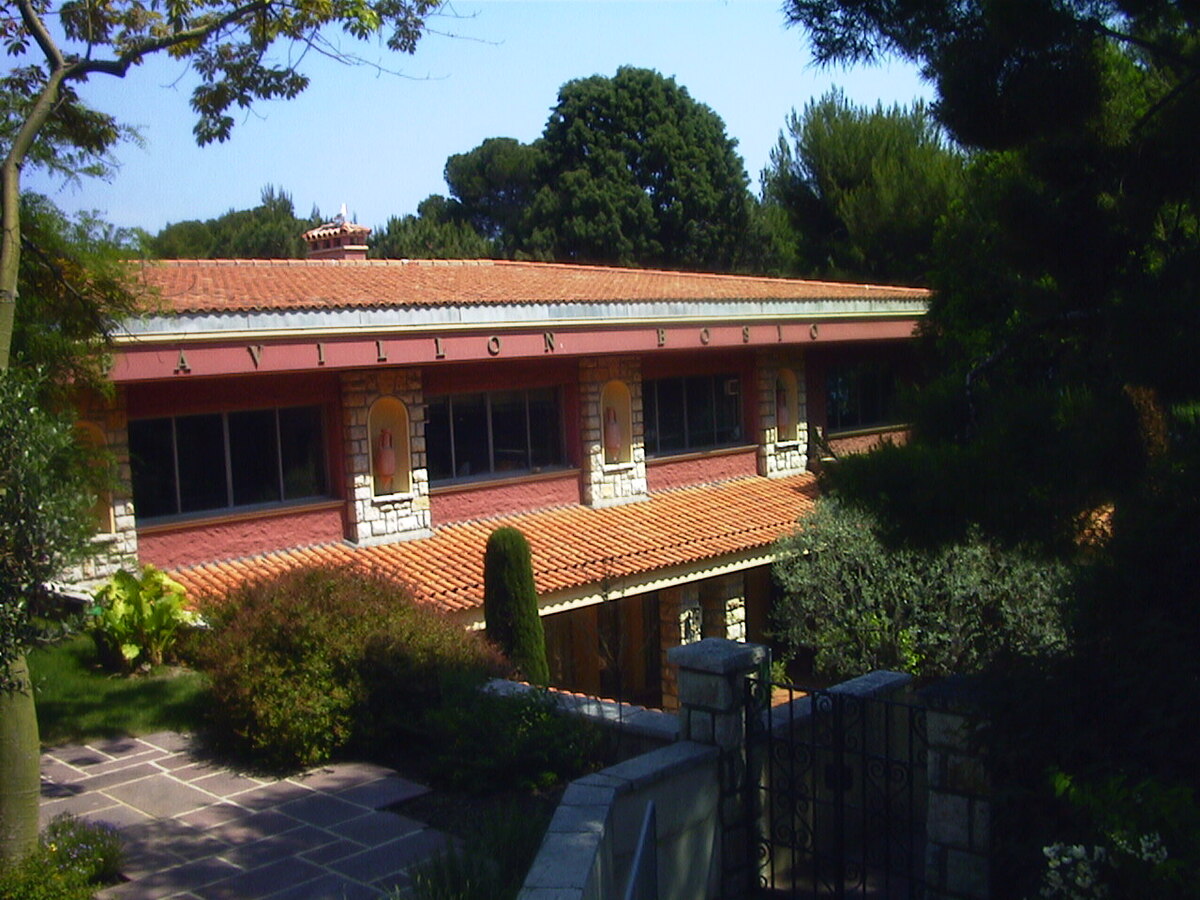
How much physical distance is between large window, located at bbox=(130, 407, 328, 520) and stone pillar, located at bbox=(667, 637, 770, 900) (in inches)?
320

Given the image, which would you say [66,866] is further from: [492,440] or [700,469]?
[700,469]

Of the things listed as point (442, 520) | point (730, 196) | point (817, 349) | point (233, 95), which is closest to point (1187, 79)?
point (233, 95)

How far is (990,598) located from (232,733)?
9.06m

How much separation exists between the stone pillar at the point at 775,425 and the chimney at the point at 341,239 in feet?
24.3

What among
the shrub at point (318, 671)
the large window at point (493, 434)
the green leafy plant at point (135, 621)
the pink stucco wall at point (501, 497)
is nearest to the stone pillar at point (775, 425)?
the pink stucco wall at point (501, 497)

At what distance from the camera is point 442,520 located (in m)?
16.0

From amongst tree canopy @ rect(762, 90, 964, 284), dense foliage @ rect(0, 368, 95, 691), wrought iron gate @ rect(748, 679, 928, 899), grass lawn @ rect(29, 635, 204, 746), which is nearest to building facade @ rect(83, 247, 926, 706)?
grass lawn @ rect(29, 635, 204, 746)

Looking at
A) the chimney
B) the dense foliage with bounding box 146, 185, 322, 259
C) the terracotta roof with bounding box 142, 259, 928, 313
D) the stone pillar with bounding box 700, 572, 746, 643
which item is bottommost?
the stone pillar with bounding box 700, 572, 746, 643

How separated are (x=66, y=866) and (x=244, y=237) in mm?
37856

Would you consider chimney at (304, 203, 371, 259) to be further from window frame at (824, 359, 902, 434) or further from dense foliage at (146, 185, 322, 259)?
dense foliage at (146, 185, 322, 259)

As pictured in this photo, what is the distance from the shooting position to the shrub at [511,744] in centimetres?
770

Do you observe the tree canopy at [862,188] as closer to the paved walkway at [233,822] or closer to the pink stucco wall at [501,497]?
the pink stucco wall at [501,497]

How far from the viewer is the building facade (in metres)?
13.5

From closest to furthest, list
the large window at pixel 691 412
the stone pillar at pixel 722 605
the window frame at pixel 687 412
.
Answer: the stone pillar at pixel 722 605
the window frame at pixel 687 412
the large window at pixel 691 412
